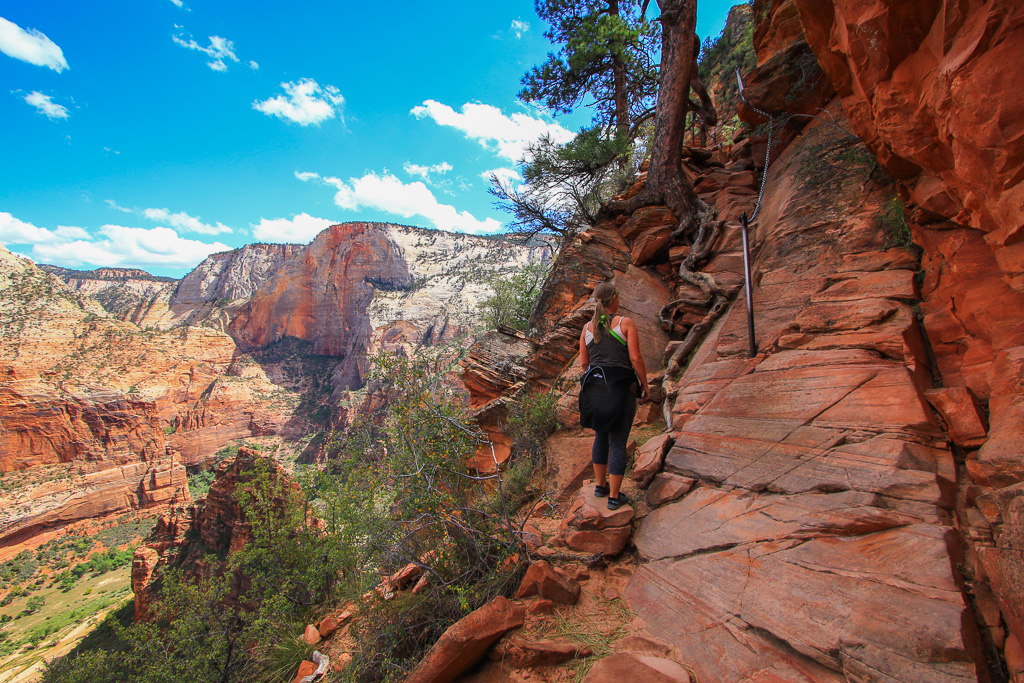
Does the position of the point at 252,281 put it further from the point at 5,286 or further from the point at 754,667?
the point at 754,667

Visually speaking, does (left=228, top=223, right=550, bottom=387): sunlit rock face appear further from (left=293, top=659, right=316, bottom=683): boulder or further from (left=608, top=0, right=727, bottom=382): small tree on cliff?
(left=293, top=659, right=316, bottom=683): boulder

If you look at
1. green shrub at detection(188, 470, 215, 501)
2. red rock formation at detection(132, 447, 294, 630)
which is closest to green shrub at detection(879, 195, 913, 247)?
red rock formation at detection(132, 447, 294, 630)

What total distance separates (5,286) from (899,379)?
62.6 meters

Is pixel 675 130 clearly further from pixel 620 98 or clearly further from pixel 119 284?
pixel 119 284

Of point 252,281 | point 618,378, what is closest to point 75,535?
point 618,378

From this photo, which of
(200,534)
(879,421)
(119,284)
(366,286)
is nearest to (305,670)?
(879,421)

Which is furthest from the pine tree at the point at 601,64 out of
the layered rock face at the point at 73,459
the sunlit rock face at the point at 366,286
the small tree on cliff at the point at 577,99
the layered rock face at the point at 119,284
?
the layered rock face at the point at 119,284

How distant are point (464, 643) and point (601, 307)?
8.47ft

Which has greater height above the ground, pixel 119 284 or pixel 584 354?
pixel 119 284

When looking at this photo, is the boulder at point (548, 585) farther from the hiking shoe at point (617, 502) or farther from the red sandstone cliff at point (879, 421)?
the hiking shoe at point (617, 502)

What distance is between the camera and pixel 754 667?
6.33ft

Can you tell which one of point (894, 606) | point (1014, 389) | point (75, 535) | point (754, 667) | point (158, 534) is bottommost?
point (75, 535)

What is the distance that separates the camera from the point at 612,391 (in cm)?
322

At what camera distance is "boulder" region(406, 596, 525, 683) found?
2352mm
